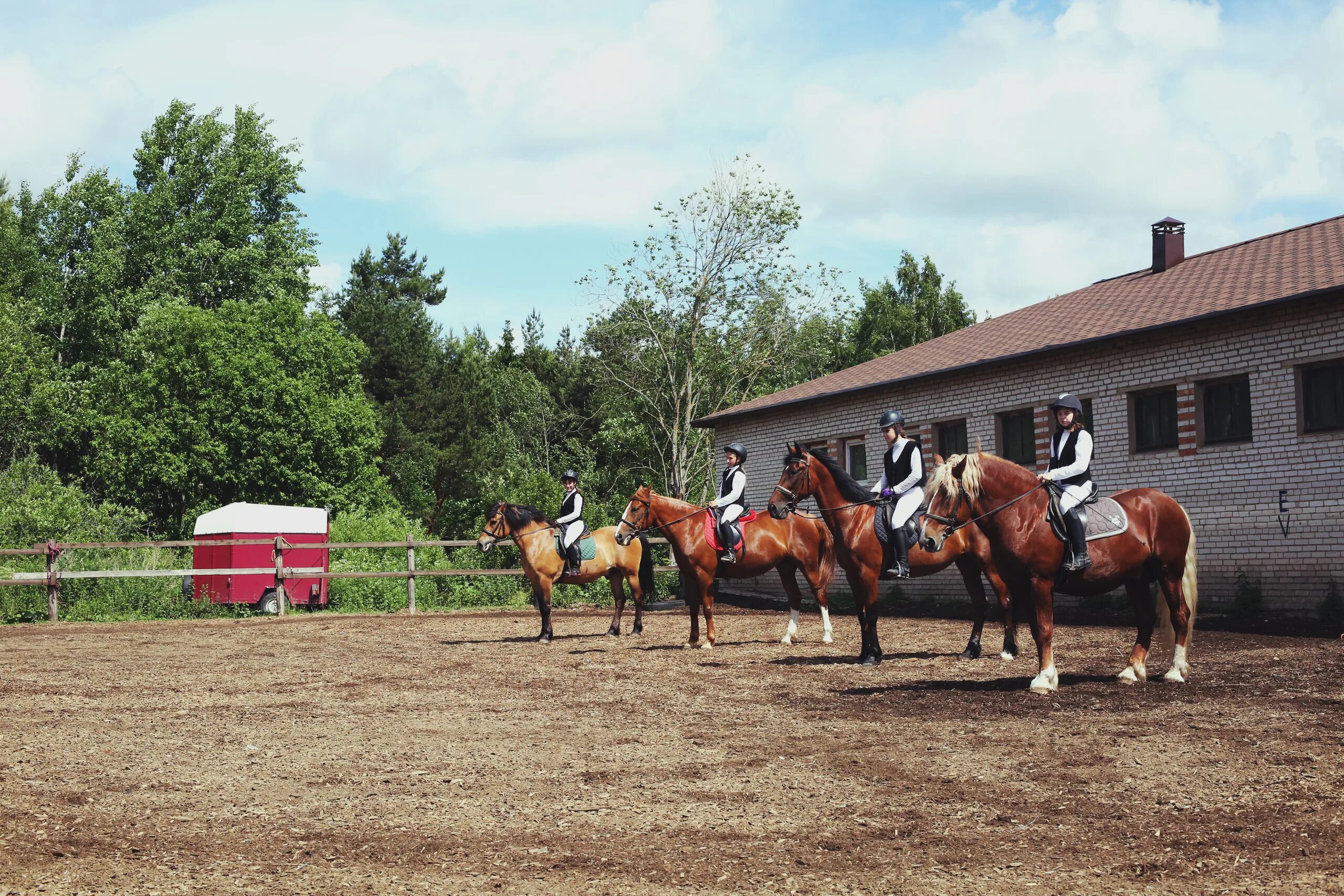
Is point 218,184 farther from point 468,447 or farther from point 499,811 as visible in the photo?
point 499,811

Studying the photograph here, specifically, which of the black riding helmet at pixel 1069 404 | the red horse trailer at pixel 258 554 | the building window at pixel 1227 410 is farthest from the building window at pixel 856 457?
the black riding helmet at pixel 1069 404

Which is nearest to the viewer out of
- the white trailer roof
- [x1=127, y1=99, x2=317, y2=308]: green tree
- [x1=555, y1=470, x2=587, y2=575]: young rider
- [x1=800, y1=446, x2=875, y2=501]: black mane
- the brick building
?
[x1=800, y1=446, x2=875, y2=501]: black mane

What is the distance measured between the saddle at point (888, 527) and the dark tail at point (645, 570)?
518 centimetres

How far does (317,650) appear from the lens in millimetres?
17047

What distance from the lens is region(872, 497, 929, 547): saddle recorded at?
41.7 feet

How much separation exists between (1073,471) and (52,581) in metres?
20.1

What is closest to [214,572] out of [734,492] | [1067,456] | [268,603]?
[268,603]

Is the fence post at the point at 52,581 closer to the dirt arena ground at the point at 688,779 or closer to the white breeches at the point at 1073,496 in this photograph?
the dirt arena ground at the point at 688,779

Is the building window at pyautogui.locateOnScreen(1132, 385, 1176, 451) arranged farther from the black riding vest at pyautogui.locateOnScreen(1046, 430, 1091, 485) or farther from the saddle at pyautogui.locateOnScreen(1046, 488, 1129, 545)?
the black riding vest at pyautogui.locateOnScreen(1046, 430, 1091, 485)

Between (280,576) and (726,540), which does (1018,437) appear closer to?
(726,540)

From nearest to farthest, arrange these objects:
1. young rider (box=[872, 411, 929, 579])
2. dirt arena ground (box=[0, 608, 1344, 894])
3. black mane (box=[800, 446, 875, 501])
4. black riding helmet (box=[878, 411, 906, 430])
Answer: dirt arena ground (box=[0, 608, 1344, 894]) < black riding helmet (box=[878, 411, 906, 430]) < young rider (box=[872, 411, 929, 579]) < black mane (box=[800, 446, 875, 501])

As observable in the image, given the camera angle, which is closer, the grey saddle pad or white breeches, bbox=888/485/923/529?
the grey saddle pad

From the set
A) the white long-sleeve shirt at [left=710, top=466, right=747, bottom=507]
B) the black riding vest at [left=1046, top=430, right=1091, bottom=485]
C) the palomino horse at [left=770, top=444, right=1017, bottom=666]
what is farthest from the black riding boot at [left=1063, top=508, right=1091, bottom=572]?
the white long-sleeve shirt at [left=710, top=466, right=747, bottom=507]

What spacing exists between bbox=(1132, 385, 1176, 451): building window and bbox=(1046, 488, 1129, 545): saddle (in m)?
9.19
